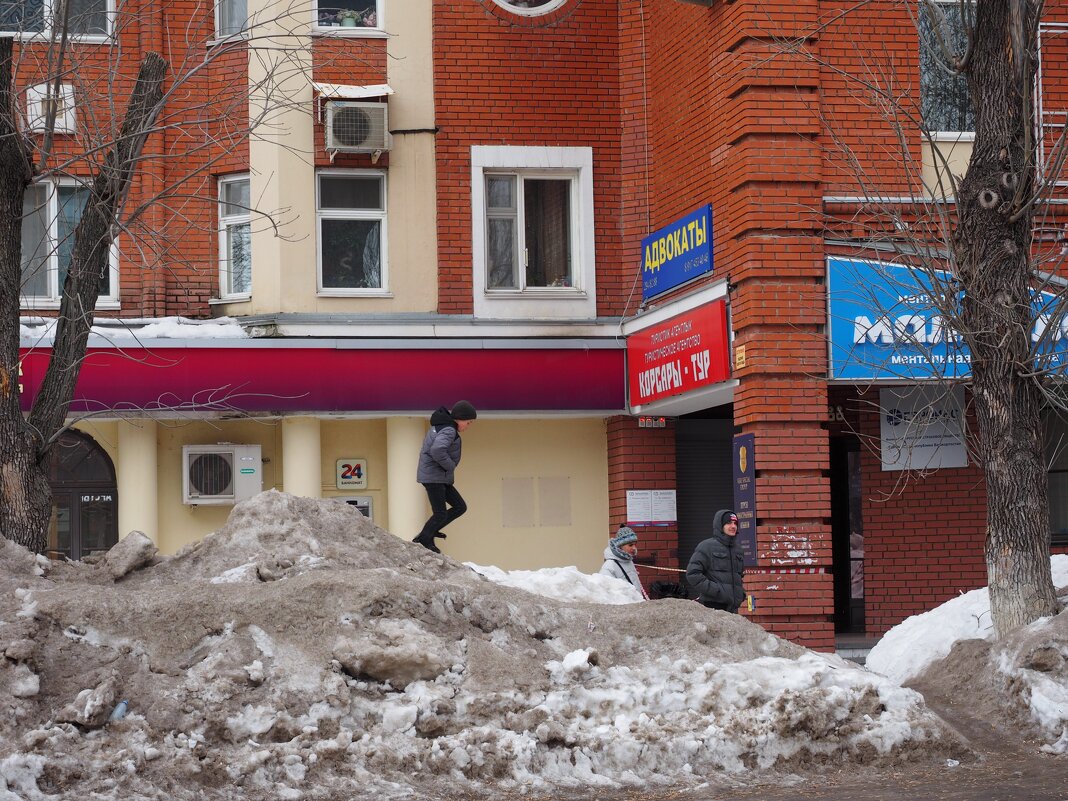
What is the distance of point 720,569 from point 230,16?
926 cm

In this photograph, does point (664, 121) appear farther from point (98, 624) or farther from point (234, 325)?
point (98, 624)

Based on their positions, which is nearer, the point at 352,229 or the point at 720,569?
the point at 720,569

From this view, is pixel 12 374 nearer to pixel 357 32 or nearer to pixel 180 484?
pixel 180 484

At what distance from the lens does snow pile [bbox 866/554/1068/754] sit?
9.41m

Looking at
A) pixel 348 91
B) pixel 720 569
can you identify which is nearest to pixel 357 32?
pixel 348 91

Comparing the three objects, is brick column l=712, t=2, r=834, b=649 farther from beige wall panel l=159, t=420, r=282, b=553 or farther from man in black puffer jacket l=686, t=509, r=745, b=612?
beige wall panel l=159, t=420, r=282, b=553

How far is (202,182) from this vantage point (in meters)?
16.8

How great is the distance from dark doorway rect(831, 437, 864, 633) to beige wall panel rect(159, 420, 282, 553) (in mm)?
7023

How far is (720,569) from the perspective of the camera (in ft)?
41.0

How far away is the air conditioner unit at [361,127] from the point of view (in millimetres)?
16547

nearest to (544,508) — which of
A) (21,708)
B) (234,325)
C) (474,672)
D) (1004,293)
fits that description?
(234,325)

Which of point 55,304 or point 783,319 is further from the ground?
point 55,304

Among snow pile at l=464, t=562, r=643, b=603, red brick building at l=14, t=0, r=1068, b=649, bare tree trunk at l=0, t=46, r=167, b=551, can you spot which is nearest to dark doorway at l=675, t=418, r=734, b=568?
red brick building at l=14, t=0, r=1068, b=649

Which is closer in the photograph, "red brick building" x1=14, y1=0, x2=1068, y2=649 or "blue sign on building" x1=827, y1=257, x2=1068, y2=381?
"blue sign on building" x1=827, y1=257, x2=1068, y2=381
